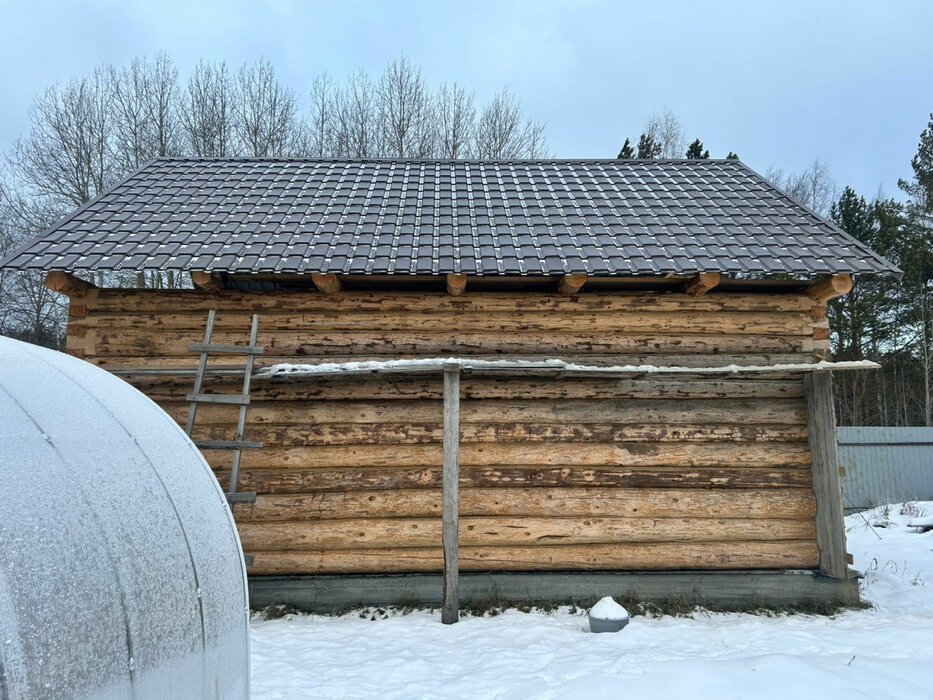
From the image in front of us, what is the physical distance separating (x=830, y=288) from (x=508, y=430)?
141 inches

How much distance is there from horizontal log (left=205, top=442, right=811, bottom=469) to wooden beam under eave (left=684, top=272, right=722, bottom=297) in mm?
1572

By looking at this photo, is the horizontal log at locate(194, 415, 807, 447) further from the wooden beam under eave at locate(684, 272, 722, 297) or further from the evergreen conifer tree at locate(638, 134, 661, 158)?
the evergreen conifer tree at locate(638, 134, 661, 158)

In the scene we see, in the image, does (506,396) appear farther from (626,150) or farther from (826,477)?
(626,150)

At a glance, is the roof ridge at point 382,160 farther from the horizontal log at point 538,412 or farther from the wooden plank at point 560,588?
the wooden plank at point 560,588

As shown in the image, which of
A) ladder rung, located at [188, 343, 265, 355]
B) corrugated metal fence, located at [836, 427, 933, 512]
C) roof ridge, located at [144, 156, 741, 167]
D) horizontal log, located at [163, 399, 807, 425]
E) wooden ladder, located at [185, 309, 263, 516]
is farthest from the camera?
corrugated metal fence, located at [836, 427, 933, 512]

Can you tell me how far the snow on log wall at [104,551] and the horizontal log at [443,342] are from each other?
344cm

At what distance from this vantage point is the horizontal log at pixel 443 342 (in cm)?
557

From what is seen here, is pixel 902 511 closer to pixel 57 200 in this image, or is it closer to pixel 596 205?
pixel 596 205

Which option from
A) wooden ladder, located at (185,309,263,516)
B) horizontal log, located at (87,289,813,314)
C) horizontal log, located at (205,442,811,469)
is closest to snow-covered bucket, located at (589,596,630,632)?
horizontal log, located at (205,442,811,469)

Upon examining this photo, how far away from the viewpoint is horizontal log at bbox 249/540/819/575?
5422 mm

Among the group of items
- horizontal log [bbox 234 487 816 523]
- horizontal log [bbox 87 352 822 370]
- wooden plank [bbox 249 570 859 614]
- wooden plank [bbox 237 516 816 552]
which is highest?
horizontal log [bbox 87 352 822 370]

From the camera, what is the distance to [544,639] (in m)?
4.62

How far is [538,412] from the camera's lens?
18.6ft

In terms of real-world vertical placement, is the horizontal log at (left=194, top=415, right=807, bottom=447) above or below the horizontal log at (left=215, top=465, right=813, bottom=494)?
above
